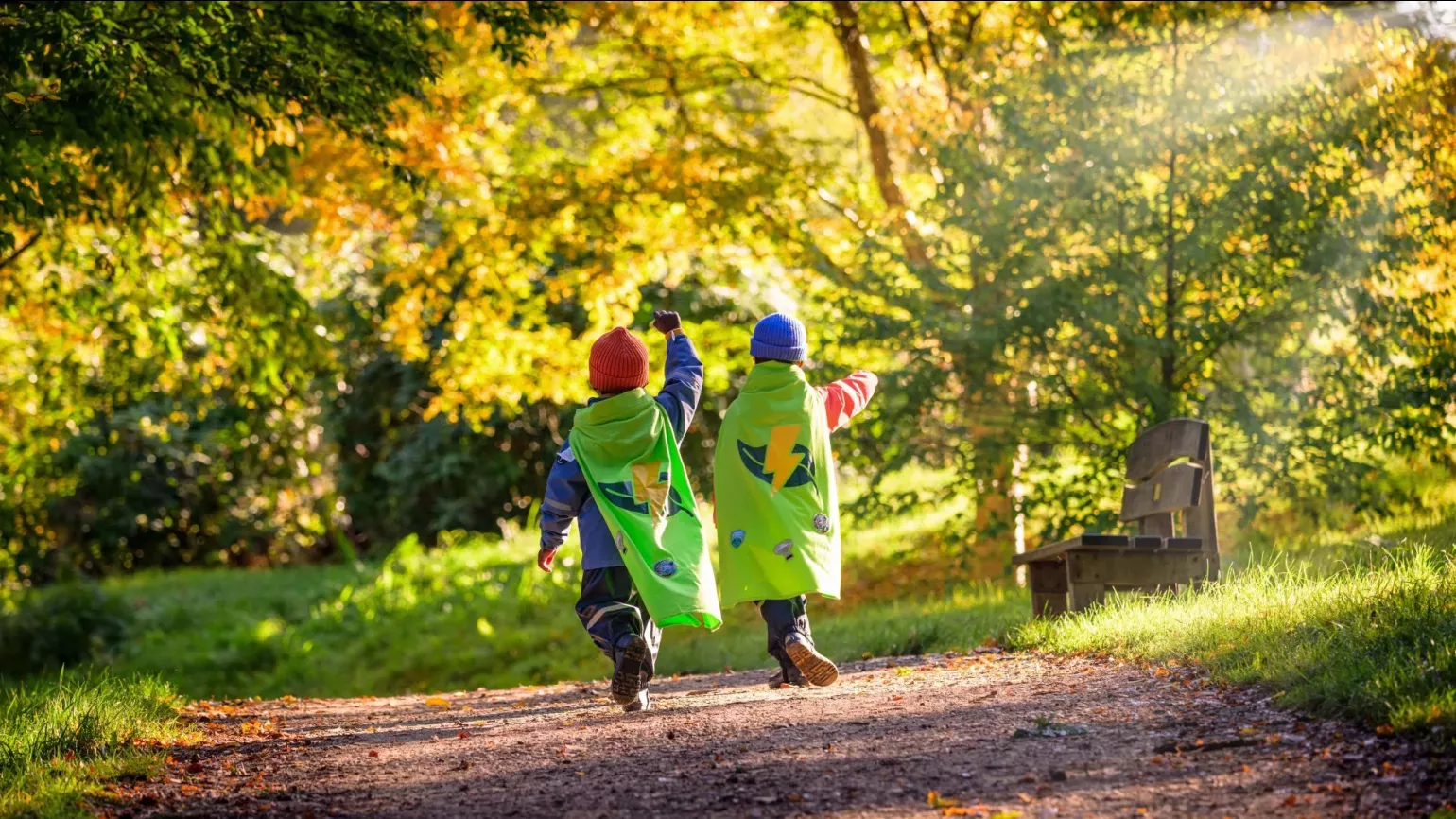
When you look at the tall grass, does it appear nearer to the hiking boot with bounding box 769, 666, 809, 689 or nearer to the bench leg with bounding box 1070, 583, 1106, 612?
the bench leg with bounding box 1070, 583, 1106, 612

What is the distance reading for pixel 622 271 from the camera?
487 inches

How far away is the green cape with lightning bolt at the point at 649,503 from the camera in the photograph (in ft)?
19.2

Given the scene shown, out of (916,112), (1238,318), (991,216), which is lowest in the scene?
(1238,318)

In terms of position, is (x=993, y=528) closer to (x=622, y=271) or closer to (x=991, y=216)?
(x=991, y=216)

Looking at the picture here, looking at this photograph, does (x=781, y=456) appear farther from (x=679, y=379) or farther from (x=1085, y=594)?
(x=1085, y=594)

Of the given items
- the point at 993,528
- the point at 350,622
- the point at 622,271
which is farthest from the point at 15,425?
the point at 993,528

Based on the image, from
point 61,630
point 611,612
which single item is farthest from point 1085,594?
point 61,630

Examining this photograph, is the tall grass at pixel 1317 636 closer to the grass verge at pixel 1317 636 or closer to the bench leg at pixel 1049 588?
the grass verge at pixel 1317 636

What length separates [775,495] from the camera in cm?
622

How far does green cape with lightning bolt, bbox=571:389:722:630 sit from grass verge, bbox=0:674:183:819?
6.25 ft

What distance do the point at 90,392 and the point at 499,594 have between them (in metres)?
7.47

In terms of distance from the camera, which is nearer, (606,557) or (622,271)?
(606,557)

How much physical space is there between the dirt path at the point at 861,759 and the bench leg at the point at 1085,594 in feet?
3.51

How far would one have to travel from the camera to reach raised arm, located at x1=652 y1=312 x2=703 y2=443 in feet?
20.6
